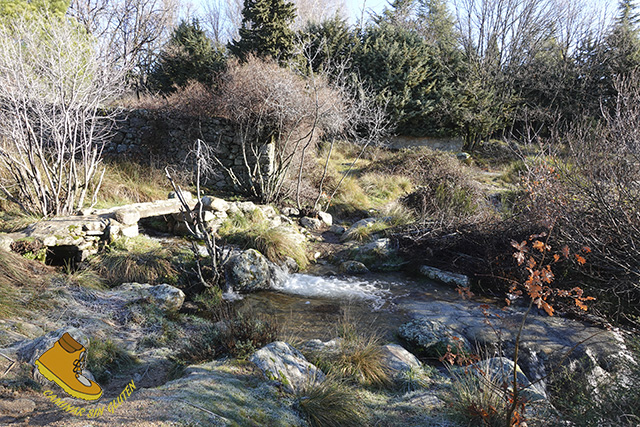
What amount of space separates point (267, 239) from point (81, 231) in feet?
9.57

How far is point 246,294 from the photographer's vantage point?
18.8 ft

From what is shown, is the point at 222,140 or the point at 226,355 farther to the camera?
the point at 222,140

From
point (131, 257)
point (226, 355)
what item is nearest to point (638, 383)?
point (226, 355)

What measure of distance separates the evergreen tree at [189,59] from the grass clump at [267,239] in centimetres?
851

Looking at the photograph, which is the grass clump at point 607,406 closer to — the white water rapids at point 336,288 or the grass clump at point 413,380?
the grass clump at point 413,380

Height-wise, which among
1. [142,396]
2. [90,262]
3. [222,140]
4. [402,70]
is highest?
[402,70]

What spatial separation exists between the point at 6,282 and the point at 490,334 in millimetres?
5398

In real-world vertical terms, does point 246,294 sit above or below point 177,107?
below

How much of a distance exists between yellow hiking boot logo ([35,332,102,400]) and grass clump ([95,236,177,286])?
3.33 meters

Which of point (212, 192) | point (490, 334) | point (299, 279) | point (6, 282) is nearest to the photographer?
point (6, 282)

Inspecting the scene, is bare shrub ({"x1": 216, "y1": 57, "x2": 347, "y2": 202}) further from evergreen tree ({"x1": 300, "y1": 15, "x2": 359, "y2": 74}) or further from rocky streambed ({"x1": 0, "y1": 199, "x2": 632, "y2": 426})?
evergreen tree ({"x1": 300, "y1": 15, "x2": 359, "y2": 74})

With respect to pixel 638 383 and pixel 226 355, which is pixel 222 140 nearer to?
pixel 226 355

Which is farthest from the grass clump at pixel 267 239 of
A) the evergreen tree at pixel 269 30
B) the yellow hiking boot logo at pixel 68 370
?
the evergreen tree at pixel 269 30

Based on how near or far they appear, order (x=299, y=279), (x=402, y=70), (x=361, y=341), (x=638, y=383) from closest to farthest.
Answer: (x=638, y=383) < (x=361, y=341) < (x=299, y=279) < (x=402, y=70)
